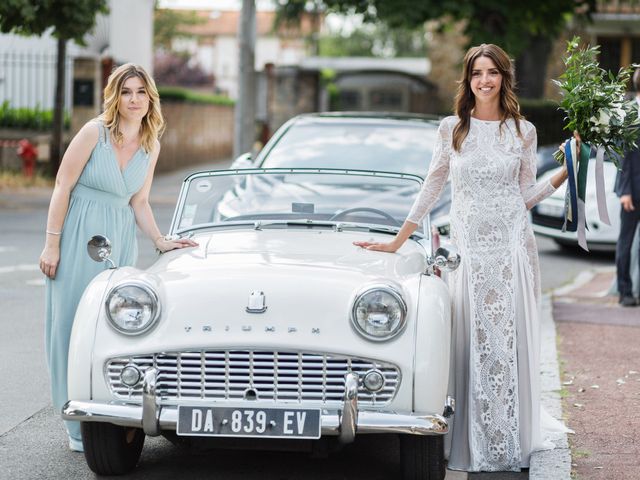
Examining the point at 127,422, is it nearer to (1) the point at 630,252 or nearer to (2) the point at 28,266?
(1) the point at 630,252

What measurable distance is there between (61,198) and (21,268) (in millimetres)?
6350

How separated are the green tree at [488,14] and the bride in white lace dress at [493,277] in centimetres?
1693

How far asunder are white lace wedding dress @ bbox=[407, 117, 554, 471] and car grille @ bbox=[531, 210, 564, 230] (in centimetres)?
874

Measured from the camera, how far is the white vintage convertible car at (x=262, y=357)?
15.5 feet

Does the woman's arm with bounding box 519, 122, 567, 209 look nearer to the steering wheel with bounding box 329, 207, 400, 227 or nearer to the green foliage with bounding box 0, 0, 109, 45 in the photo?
the steering wheel with bounding box 329, 207, 400, 227

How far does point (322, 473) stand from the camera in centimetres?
538

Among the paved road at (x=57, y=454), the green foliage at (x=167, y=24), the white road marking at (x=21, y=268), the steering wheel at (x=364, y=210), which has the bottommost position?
the white road marking at (x=21, y=268)

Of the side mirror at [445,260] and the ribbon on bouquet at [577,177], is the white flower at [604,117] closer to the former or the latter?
the ribbon on bouquet at [577,177]

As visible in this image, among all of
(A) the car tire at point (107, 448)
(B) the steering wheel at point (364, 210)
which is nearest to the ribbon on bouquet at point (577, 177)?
(B) the steering wheel at point (364, 210)

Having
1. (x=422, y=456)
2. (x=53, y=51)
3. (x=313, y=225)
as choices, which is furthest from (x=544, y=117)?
(x=422, y=456)

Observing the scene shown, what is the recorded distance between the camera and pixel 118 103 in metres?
5.82

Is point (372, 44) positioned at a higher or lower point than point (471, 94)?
higher

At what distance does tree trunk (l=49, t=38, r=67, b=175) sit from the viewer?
2252cm

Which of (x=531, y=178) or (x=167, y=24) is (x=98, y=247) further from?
(x=167, y=24)
